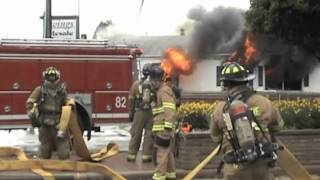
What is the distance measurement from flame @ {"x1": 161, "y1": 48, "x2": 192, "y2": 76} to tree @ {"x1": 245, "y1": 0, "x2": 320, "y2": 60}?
5129 millimetres

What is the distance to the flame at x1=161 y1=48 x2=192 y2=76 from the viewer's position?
2177 cm

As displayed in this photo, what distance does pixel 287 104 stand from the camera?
42.8 ft

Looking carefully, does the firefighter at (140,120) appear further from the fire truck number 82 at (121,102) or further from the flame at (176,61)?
the flame at (176,61)

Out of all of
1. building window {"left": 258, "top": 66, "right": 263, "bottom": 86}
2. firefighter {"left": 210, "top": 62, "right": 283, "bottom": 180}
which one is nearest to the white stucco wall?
building window {"left": 258, "top": 66, "right": 263, "bottom": 86}

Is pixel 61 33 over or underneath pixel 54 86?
over

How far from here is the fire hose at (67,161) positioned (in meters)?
7.86

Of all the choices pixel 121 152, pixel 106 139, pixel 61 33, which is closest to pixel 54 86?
pixel 121 152

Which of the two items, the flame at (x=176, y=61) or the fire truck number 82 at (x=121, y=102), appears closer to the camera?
the fire truck number 82 at (x=121, y=102)

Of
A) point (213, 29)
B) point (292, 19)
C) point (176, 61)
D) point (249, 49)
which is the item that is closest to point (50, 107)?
point (292, 19)

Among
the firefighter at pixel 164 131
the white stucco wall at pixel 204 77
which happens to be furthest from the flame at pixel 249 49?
the firefighter at pixel 164 131

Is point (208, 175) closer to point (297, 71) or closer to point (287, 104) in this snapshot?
point (287, 104)

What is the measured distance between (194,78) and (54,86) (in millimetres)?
21179

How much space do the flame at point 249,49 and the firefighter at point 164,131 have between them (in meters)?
15.4

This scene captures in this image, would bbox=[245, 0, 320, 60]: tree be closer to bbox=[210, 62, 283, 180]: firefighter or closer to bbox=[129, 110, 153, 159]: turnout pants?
bbox=[129, 110, 153, 159]: turnout pants
